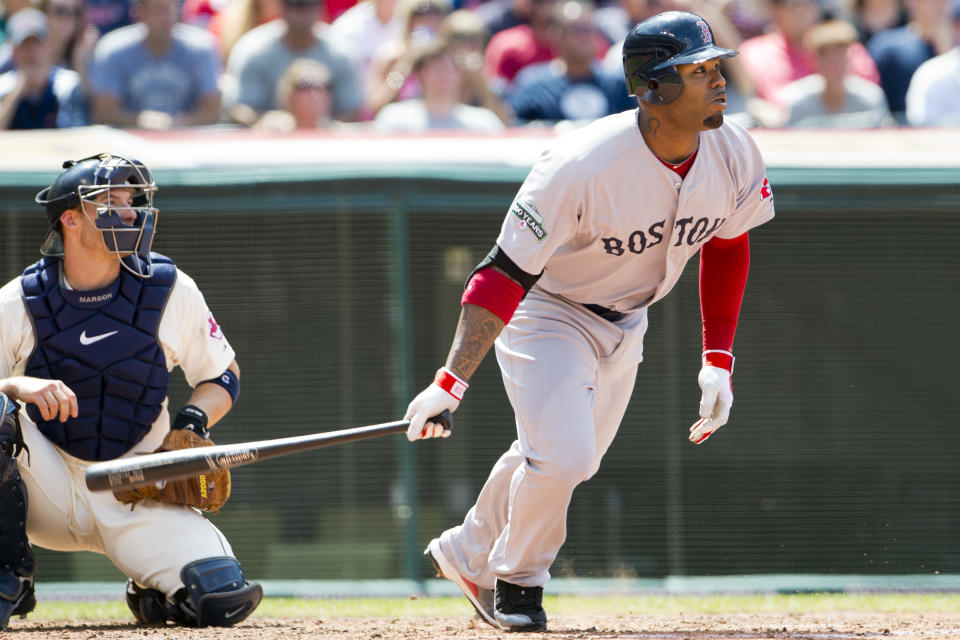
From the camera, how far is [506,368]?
13.5 ft

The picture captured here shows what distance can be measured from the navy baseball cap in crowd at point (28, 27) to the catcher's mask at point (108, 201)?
3025 millimetres

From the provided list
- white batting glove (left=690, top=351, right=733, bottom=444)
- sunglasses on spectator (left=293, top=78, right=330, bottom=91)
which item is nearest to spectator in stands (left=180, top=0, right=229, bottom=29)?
sunglasses on spectator (left=293, top=78, right=330, bottom=91)

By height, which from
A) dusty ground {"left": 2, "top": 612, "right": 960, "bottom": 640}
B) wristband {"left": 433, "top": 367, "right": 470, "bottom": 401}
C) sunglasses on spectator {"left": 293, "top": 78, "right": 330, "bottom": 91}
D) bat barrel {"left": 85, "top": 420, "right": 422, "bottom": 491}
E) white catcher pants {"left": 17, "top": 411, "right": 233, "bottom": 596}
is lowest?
dusty ground {"left": 2, "top": 612, "right": 960, "bottom": 640}

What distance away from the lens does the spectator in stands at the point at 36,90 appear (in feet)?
23.4

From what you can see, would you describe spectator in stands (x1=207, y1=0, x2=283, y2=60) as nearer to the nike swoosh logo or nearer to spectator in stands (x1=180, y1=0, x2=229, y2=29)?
spectator in stands (x1=180, y1=0, x2=229, y2=29)

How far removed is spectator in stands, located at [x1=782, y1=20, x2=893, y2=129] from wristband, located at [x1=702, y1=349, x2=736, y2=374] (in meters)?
3.39

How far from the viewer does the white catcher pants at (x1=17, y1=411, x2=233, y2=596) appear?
4.25 m

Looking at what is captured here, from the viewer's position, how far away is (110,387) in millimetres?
4273

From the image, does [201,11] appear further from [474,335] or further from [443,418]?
[443,418]

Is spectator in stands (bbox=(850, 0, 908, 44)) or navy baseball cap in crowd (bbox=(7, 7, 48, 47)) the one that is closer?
navy baseball cap in crowd (bbox=(7, 7, 48, 47))

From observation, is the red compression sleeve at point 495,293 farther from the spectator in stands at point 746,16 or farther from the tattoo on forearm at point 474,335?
the spectator in stands at point 746,16

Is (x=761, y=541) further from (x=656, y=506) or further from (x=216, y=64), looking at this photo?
(x=216, y=64)

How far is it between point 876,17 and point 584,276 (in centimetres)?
537

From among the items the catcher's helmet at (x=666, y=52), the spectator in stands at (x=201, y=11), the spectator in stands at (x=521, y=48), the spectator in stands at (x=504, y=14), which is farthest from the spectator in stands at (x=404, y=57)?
the catcher's helmet at (x=666, y=52)
